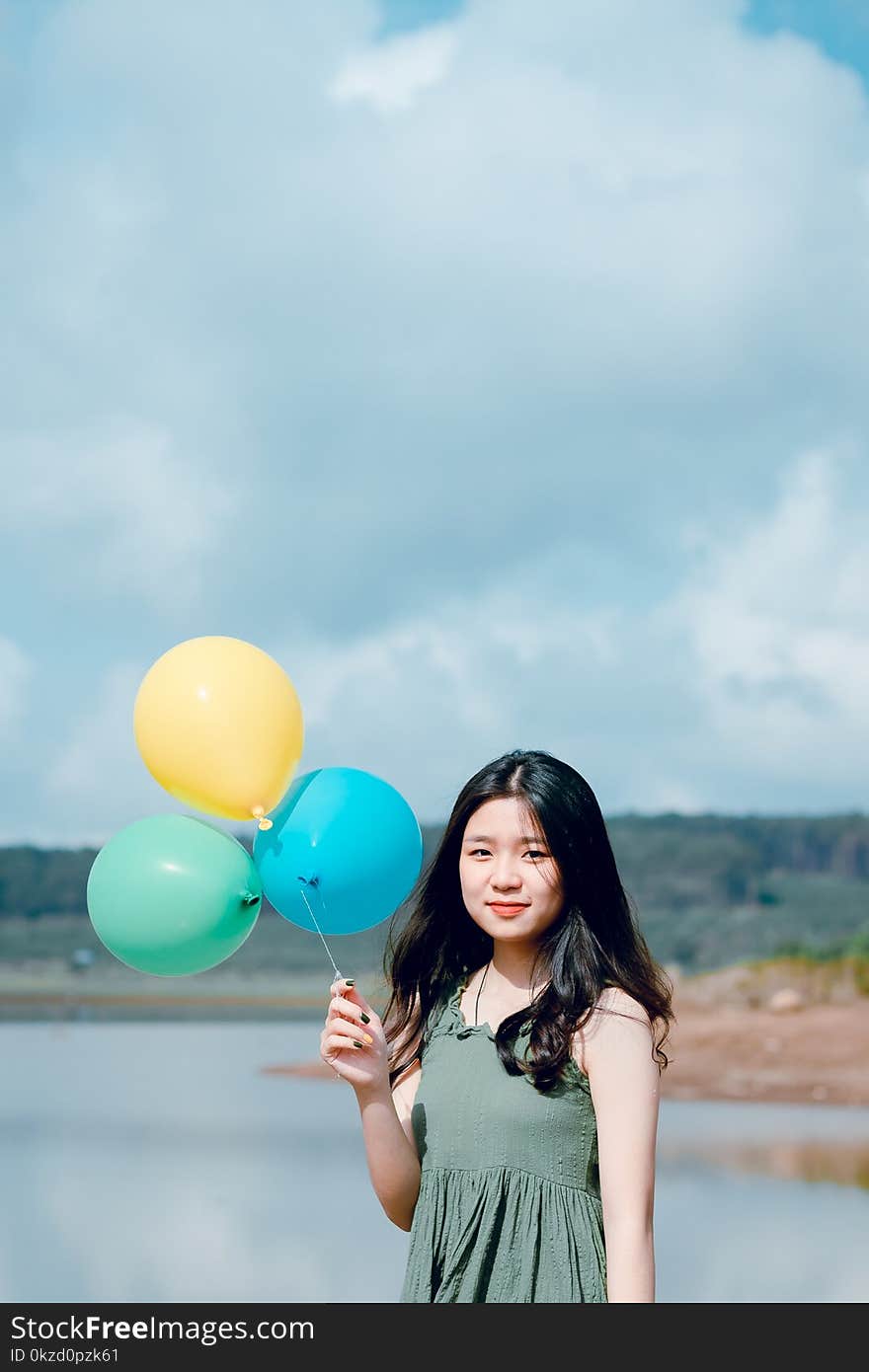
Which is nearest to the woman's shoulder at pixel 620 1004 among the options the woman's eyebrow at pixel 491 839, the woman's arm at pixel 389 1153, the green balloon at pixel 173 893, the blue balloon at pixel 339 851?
the woman's eyebrow at pixel 491 839

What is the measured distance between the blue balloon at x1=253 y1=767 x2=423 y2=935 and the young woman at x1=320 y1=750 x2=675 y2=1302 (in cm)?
13

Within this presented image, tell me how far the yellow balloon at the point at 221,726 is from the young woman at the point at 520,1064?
1.21ft

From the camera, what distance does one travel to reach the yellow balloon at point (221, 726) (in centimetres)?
278

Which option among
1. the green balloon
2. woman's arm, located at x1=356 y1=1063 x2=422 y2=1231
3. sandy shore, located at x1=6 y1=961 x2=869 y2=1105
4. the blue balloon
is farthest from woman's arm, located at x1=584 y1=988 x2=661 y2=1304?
sandy shore, located at x1=6 y1=961 x2=869 y2=1105

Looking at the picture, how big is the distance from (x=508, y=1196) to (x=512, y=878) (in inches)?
19.1

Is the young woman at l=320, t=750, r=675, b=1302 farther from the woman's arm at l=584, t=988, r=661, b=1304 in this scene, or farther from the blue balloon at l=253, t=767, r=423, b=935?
the blue balloon at l=253, t=767, r=423, b=935

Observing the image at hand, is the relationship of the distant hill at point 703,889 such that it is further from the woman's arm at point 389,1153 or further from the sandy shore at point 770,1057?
the woman's arm at point 389,1153

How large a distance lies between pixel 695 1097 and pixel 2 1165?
921 centimetres

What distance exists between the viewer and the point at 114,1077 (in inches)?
829

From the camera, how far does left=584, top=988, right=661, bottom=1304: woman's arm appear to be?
225 centimetres
